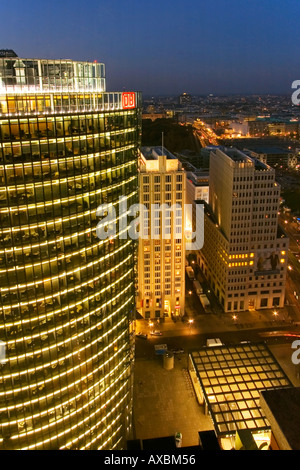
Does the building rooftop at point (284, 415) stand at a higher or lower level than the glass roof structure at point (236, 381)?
higher

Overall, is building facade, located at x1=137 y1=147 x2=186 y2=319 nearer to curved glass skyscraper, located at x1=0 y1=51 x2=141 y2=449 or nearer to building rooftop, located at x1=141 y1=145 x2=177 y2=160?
building rooftop, located at x1=141 y1=145 x2=177 y2=160

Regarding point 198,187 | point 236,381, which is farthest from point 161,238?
point 198,187

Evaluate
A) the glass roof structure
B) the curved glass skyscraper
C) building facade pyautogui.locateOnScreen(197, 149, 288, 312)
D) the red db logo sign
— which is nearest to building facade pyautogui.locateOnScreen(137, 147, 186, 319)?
building facade pyautogui.locateOnScreen(197, 149, 288, 312)

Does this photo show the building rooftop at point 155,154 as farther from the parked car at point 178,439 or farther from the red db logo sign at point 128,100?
the parked car at point 178,439

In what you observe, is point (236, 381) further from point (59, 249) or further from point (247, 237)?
point (59, 249)

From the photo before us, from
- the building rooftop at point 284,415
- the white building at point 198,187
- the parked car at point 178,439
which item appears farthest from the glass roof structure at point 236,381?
the white building at point 198,187
